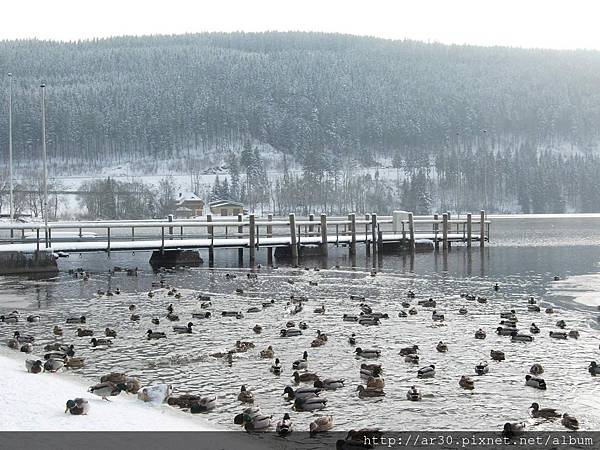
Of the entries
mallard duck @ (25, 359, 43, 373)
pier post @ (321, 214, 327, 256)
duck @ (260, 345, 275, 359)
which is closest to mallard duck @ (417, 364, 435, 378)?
duck @ (260, 345, 275, 359)

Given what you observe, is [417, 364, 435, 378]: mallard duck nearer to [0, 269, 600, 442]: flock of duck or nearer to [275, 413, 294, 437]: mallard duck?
[0, 269, 600, 442]: flock of duck

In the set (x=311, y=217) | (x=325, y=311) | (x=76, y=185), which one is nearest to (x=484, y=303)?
(x=325, y=311)

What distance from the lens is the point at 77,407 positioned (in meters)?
13.2

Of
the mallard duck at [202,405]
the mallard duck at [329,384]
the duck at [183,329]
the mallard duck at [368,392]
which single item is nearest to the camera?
the mallard duck at [202,405]

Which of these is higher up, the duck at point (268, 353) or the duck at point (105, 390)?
the duck at point (105, 390)

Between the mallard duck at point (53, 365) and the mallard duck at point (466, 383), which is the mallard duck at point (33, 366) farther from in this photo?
the mallard duck at point (466, 383)

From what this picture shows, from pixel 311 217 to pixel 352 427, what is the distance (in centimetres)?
4526

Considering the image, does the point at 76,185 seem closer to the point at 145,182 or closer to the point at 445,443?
the point at 145,182

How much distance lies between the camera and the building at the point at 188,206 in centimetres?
13688

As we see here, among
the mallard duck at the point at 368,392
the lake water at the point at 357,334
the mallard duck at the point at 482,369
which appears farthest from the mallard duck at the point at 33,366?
the mallard duck at the point at 482,369

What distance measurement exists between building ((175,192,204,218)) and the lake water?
9007cm

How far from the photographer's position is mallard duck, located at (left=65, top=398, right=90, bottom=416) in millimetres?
13156

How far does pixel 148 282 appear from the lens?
38875 millimetres

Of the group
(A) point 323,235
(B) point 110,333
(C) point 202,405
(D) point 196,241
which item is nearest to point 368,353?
(C) point 202,405
